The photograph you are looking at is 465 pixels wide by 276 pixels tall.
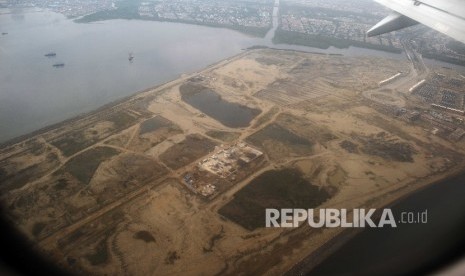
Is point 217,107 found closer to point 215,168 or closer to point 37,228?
point 215,168

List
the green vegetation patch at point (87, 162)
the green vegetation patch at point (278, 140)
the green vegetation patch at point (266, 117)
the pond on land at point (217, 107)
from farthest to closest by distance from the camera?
the pond on land at point (217, 107)
the green vegetation patch at point (266, 117)
the green vegetation patch at point (278, 140)
the green vegetation patch at point (87, 162)

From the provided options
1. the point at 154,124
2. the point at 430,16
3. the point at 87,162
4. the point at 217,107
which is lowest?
the point at 87,162

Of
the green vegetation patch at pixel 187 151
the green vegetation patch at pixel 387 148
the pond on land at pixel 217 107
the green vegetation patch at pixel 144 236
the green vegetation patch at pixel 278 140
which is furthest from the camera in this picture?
the pond on land at pixel 217 107

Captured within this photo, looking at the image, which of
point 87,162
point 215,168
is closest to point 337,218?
point 215,168

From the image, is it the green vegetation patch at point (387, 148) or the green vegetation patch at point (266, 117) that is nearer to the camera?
the green vegetation patch at point (387, 148)

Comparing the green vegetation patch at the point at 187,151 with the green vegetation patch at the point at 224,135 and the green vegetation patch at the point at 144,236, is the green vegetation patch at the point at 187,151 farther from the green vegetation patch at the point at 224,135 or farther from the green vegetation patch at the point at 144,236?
the green vegetation patch at the point at 144,236

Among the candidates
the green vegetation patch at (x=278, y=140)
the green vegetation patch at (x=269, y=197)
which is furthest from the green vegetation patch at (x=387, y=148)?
the green vegetation patch at (x=269, y=197)

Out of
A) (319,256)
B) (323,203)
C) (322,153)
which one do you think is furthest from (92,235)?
(322,153)

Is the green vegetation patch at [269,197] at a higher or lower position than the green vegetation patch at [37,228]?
higher
